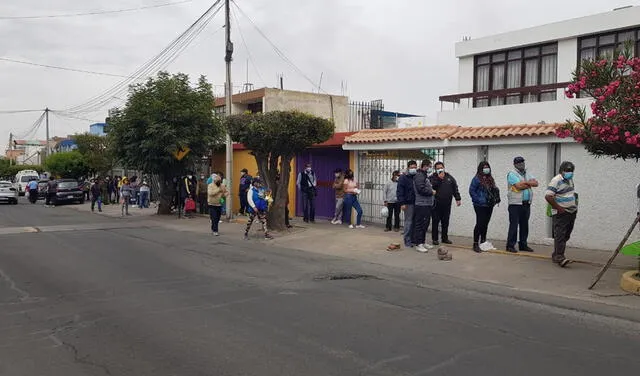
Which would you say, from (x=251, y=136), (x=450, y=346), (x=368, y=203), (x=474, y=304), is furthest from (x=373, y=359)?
(x=368, y=203)

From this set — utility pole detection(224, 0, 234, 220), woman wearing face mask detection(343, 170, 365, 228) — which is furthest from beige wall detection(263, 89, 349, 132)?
woman wearing face mask detection(343, 170, 365, 228)

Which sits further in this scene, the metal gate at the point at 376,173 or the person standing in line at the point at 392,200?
the metal gate at the point at 376,173

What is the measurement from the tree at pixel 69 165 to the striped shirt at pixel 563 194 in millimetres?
34236

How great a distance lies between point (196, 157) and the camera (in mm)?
21844

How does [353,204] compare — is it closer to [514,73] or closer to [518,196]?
[518,196]

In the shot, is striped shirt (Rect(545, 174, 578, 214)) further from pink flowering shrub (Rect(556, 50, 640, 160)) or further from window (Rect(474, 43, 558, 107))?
window (Rect(474, 43, 558, 107))

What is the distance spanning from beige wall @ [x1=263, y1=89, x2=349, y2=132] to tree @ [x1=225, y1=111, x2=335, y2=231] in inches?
459

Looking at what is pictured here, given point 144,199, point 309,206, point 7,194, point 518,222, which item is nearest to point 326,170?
point 309,206

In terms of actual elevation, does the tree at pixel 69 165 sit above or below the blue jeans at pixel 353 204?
above

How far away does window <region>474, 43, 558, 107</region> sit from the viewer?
66.7 feet

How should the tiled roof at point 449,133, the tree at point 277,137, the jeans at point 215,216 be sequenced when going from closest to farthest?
the tiled roof at point 449,133, the tree at point 277,137, the jeans at point 215,216

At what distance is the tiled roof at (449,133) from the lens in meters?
12.4

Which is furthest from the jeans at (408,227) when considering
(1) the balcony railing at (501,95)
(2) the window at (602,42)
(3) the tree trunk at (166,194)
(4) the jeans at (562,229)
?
(3) the tree trunk at (166,194)

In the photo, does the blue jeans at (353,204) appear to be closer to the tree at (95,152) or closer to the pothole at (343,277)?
the pothole at (343,277)
